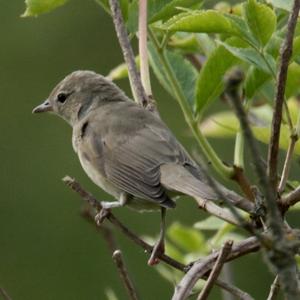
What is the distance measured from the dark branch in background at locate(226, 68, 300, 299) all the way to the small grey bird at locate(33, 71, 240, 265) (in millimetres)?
1774

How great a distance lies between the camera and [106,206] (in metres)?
3.56

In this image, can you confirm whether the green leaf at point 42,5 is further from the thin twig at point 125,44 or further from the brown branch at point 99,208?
the brown branch at point 99,208

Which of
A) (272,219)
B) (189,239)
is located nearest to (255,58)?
(272,219)

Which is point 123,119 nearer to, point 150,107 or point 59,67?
point 150,107

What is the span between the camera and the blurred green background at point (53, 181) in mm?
10398

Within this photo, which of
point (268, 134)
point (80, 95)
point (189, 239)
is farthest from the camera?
point (80, 95)

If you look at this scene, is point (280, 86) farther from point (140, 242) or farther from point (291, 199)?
point (140, 242)

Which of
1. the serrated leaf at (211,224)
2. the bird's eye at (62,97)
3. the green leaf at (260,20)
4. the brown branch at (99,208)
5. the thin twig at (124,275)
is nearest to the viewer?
the thin twig at (124,275)

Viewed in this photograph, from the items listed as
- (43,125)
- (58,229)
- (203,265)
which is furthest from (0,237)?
(203,265)

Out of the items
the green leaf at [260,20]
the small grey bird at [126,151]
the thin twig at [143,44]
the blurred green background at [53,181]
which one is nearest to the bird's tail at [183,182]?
the small grey bird at [126,151]

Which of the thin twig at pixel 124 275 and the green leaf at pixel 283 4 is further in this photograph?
the green leaf at pixel 283 4

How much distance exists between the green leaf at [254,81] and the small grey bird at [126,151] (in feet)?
2.25

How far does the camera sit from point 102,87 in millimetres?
5238

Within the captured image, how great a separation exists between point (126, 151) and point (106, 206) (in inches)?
38.0
